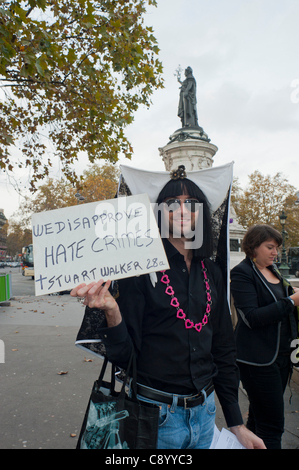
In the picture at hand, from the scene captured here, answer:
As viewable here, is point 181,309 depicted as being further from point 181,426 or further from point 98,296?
point 181,426

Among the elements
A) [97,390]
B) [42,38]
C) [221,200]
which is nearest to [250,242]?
[221,200]

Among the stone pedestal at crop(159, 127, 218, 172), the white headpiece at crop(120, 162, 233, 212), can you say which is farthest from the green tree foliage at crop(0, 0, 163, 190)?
the stone pedestal at crop(159, 127, 218, 172)

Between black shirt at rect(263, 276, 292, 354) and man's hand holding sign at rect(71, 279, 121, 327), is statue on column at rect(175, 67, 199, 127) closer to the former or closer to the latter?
black shirt at rect(263, 276, 292, 354)

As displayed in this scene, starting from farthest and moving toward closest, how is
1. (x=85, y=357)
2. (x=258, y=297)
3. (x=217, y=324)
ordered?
(x=85, y=357), (x=258, y=297), (x=217, y=324)

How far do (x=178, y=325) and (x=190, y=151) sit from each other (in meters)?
13.8

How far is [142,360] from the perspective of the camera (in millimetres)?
1421

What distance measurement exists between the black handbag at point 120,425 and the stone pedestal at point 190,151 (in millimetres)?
13583

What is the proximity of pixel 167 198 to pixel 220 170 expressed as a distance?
1.34 ft

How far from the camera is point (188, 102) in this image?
16734mm

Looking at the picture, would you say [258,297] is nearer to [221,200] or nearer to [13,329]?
[221,200]

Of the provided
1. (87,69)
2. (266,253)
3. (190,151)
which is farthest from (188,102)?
(266,253)

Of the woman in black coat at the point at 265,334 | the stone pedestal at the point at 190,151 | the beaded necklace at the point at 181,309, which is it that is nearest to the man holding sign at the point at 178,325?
the beaded necklace at the point at 181,309

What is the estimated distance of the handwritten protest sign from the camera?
1.38 m

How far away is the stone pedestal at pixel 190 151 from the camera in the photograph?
14.4 metres
